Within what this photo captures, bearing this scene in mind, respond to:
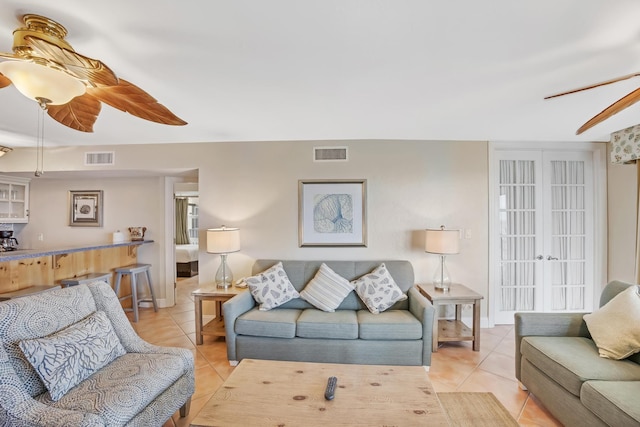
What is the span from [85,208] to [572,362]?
599 cm

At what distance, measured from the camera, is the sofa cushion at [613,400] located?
1360 millimetres

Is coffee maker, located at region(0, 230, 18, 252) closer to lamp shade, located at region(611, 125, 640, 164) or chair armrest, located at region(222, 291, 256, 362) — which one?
chair armrest, located at region(222, 291, 256, 362)

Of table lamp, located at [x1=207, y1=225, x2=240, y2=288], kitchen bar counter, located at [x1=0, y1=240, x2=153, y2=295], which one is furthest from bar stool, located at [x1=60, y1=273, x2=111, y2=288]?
table lamp, located at [x1=207, y1=225, x2=240, y2=288]

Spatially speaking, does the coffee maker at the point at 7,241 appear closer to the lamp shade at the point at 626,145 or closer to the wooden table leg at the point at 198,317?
the wooden table leg at the point at 198,317

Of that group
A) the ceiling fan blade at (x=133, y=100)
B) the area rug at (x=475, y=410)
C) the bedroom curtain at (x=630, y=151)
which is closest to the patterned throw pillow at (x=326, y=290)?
the area rug at (x=475, y=410)

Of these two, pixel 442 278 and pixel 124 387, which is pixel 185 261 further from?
pixel 442 278

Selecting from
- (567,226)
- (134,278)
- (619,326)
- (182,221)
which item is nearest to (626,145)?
(567,226)

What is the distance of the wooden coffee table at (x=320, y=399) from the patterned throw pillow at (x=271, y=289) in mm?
1061

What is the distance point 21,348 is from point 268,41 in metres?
2.05

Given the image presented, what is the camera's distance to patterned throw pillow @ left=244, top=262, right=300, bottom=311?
2869 mm

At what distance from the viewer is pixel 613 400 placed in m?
1.43

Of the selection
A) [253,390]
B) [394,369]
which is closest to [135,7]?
[253,390]

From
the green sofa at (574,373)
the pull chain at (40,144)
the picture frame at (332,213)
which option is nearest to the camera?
the green sofa at (574,373)

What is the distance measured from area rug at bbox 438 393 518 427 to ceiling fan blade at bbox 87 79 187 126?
8.37ft
